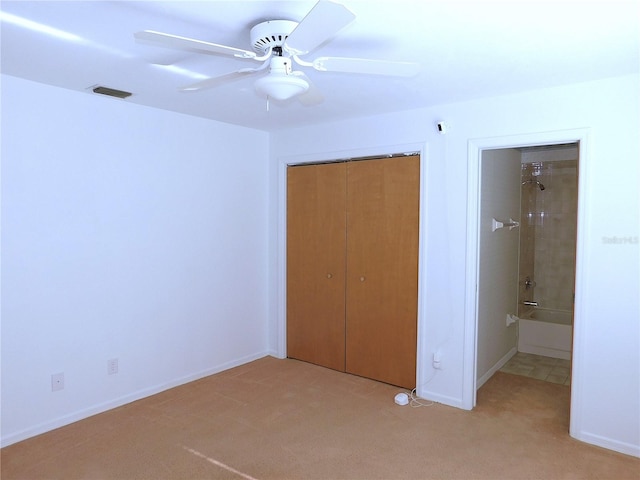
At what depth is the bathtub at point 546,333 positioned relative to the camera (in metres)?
4.52

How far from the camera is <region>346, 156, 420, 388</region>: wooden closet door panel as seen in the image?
359 cm

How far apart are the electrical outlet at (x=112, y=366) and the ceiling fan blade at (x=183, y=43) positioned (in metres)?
2.41

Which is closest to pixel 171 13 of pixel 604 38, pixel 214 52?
pixel 214 52

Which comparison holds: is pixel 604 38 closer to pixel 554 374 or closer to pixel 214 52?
pixel 214 52

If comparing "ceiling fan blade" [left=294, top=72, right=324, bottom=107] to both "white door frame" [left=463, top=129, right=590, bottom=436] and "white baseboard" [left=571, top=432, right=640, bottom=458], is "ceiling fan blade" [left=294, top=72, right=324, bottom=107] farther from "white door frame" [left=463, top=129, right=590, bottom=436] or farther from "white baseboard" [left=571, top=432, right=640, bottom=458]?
→ "white baseboard" [left=571, top=432, right=640, bottom=458]

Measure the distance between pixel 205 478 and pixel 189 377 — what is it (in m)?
1.46

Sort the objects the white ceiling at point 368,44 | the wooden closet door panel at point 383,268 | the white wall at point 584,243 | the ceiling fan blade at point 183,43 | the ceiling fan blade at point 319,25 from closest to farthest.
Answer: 1. the ceiling fan blade at point 319,25
2. the ceiling fan blade at point 183,43
3. the white ceiling at point 368,44
4. the white wall at point 584,243
5. the wooden closet door panel at point 383,268

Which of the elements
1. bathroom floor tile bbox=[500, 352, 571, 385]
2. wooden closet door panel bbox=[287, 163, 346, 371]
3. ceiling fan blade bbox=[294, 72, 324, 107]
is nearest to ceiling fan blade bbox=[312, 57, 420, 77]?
ceiling fan blade bbox=[294, 72, 324, 107]

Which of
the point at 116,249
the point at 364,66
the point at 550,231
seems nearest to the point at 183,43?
the point at 364,66

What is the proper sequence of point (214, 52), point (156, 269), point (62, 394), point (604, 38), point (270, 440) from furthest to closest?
1. point (156, 269)
2. point (62, 394)
3. point (270, 440)
4. point (604, 38)
5. point (214, 52)

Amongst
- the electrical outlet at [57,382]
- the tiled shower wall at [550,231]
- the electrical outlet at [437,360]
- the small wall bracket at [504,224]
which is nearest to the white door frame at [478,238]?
the electrical outlet at [437,360]

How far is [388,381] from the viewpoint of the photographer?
3.76m

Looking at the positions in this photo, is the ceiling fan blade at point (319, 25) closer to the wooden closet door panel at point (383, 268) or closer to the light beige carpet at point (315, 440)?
the wooden closet door panel at point (383, 268)

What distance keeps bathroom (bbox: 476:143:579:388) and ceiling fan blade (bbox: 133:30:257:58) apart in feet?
7.67
